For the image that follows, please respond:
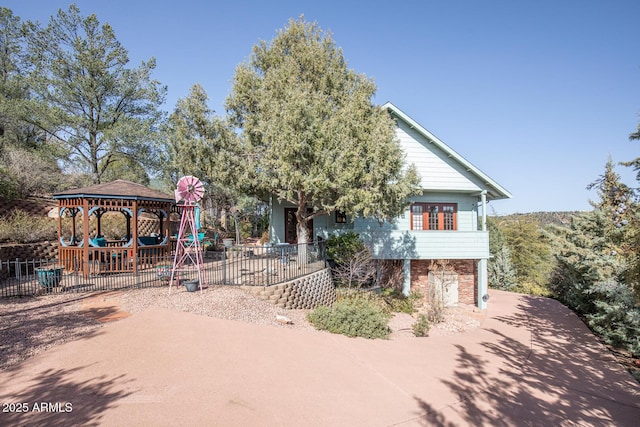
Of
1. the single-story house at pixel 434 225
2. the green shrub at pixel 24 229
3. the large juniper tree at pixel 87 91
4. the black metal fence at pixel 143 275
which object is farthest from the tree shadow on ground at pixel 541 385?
the large juniper tree at pixel 87 91

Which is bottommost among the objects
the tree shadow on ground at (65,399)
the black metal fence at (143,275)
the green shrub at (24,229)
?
the tree shadow on ground at (65,399)

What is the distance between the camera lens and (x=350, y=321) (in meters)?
8.81

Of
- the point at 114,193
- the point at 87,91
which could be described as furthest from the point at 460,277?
the point at 87,91

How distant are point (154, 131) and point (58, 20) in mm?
7589

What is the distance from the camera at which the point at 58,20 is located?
1830 cm

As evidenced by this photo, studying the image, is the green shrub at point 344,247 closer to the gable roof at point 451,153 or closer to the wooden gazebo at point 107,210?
the gable roof at point 451,153

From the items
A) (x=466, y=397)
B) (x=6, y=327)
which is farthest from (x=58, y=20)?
(x=466, y=397)

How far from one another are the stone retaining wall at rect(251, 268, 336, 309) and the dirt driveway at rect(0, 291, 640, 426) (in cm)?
163

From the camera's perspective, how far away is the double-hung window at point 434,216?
624 inches

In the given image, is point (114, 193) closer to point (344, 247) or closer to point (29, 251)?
point (29, 251)

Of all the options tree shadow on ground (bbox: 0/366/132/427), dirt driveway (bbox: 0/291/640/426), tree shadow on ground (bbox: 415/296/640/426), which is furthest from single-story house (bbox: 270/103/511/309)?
tree shadow on ground (bbox: 0/366/132/427)

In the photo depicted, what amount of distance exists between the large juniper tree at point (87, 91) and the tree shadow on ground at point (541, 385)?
64.8ft

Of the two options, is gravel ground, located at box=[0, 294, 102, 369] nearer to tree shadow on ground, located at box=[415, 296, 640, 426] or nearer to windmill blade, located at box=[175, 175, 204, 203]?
windmill blade, located at box=[175, 175, 204, 203]

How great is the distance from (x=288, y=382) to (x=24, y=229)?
47.8ft
